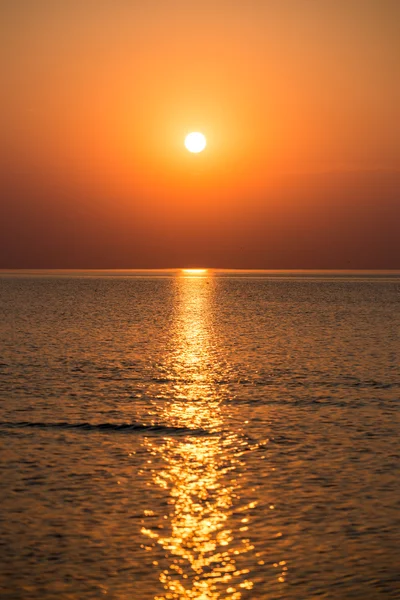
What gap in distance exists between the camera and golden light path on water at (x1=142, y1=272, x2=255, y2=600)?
1520 centimetres

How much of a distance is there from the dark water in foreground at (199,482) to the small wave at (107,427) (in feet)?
0.23

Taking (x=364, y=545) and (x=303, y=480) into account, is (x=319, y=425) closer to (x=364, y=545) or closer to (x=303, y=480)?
(x=303, y=480)

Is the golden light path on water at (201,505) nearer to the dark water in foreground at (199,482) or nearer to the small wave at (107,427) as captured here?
the dark water in foreground at (199,482)

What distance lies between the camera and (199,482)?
22.4 meters

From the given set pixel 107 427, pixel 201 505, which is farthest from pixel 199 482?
pixel 107 427

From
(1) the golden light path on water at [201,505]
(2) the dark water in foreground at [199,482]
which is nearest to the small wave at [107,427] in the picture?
(2) the dark water in foreground at [199,482]

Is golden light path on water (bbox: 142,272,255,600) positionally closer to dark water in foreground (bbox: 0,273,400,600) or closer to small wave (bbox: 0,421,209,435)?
dark water in foreground (bbox: 0,273,400,600)

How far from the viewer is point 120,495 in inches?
823

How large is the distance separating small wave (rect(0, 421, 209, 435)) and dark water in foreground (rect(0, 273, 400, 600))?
0.23 feet

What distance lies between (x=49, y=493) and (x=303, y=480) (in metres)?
6.41

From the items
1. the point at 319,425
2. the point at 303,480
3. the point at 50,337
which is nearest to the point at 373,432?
the point at 319,425

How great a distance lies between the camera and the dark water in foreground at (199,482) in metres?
15.6

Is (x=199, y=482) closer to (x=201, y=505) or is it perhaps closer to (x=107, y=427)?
(x=201, y=505)

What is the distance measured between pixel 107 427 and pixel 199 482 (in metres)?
8.33
